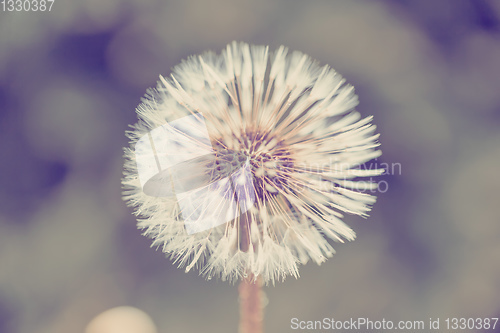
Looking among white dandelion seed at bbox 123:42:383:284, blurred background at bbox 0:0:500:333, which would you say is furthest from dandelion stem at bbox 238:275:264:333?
blurred background at bbox 0:0:500:333

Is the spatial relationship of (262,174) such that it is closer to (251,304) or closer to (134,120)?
(251,304)

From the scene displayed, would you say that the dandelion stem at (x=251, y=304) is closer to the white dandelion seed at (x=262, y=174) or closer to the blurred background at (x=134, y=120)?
the white dandelion seed at (x=262, y=174)

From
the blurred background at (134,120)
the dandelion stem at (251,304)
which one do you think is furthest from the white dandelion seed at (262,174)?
the blurred background at (134,120)

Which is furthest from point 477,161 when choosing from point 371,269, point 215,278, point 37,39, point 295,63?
point 37,39

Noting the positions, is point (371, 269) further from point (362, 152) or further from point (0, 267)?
point (0, 267)

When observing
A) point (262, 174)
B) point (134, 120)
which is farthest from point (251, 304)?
point (134, 120)
